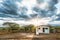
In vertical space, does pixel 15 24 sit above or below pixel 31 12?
below

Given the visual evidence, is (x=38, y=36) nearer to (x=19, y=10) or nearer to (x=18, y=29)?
(x=18, y=29)

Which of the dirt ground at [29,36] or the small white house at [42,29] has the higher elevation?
the small white house at [42,29]

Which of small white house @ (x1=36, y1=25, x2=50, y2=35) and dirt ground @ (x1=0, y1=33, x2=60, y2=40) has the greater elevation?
small white house @ (x1=36, y1=25, x2=50, y2=35)

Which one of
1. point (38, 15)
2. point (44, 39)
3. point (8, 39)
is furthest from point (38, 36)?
point (8, 39)

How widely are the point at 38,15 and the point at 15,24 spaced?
358mm

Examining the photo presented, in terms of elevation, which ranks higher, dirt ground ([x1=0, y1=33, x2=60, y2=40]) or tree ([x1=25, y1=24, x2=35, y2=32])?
tree ([x1=25, y1=24, x2=35, y2=32])

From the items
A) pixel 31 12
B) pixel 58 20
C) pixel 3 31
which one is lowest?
pixel 3 31

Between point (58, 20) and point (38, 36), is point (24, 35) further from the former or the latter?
point (58, 20)

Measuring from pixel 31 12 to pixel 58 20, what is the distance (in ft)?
1.33

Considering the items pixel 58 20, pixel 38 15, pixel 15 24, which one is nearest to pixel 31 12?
pixel 38 15

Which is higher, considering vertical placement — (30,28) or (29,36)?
(30,28)

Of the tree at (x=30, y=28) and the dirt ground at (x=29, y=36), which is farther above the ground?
the tree at (x=30, y=28)

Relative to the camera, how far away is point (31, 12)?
6.18 feet

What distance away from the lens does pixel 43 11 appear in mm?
1878
